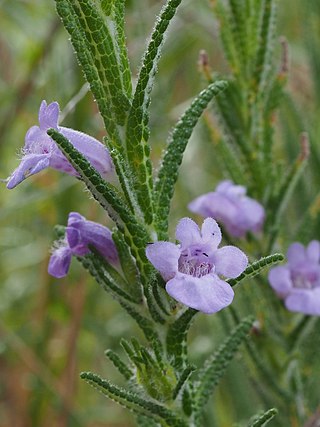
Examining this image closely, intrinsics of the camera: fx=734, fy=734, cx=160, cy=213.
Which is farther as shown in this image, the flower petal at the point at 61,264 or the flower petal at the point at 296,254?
the flower petal at the point at 296,254

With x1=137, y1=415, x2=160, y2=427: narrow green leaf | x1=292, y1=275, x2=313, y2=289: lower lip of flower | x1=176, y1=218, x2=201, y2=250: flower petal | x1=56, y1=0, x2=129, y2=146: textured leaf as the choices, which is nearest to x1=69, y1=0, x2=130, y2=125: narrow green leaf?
x1=56, y1=0, x2=129, y2=146: textured leaf

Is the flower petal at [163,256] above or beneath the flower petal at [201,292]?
above

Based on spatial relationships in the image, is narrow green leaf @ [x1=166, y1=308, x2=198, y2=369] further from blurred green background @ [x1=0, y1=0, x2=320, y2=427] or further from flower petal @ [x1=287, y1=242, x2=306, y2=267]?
blurred green background @ [x1=0, y1=0, x2=320, y2=427]

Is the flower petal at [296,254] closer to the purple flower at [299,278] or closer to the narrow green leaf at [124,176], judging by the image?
the purple flower at [299,278]

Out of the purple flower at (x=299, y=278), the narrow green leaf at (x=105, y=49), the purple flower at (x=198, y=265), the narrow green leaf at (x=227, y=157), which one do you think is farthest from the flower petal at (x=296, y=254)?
the narrow green leaf at (x=105, y=49)

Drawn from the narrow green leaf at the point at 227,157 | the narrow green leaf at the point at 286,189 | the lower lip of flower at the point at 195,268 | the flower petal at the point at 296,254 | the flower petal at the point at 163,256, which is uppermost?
the narrow green leaf at the point at 227,157

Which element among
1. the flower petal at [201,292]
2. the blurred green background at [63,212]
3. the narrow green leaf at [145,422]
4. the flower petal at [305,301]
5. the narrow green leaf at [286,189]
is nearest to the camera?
the flower petal at [201,292]

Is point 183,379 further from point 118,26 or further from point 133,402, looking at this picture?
point 118,26

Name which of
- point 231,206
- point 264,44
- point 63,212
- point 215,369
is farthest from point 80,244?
point 63,212
